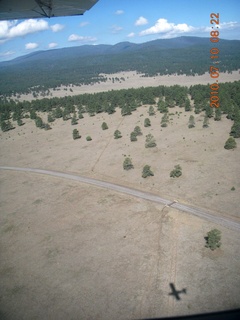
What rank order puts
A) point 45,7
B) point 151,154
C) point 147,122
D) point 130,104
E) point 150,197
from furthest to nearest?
point 130,104 → point 147,122 → point 151,154 → point 150,197 → point 45,7

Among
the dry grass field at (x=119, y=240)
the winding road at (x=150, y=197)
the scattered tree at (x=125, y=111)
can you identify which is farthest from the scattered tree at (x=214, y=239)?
the scattered tree at (x=125, y=111)

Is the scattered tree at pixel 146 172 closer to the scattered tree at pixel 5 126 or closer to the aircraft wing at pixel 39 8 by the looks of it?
the aircraft wing at pixel 39 8

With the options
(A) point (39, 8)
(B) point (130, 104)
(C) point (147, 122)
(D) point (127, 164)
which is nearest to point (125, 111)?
(B) point (130, 104)

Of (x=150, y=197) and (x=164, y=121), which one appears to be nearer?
(x=150, y=197)

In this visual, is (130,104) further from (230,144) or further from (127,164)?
(230,144)

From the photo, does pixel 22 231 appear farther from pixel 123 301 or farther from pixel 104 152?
pixel 104 152

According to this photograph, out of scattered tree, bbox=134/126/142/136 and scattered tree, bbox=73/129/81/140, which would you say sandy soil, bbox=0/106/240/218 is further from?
scattered tree, bbox=134/126/142/136

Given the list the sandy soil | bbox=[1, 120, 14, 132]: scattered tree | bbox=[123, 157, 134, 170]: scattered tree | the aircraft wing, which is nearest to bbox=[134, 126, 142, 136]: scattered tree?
the sandy soil
